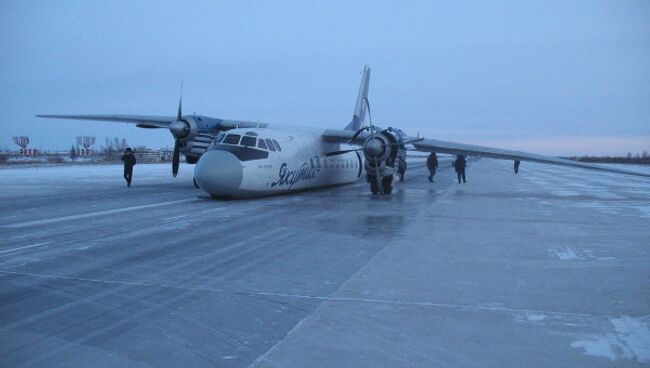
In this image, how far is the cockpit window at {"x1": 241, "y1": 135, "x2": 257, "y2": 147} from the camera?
16953 millimetres

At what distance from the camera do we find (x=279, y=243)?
9242mm

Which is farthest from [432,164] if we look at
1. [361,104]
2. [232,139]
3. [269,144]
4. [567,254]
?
[567,254]

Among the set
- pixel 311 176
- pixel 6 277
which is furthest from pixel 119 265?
pixel 311 176

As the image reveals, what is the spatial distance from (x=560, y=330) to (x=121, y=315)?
420cm

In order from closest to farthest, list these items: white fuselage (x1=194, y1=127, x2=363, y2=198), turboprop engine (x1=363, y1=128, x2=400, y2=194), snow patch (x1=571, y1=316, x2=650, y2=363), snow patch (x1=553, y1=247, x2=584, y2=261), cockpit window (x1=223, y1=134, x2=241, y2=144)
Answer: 1. snow patch (x1=571, y1=316, x2=650, y2=363)
2. snow patch (x1=553, y1=247, x2=584, y2=261)
3. white fuselage (x1=194, y1=127, x2=363, y2=198)
4. cockpit window (x1=223, y1=134, x2=241, y2=144)
5. turboprop engine (x1=363, y1=128, x2=400, y2=194)

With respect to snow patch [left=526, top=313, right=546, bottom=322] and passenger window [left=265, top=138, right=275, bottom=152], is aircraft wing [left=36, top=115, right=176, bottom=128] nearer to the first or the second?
passenger window [left=265, top=138, right=275, bottom=152]

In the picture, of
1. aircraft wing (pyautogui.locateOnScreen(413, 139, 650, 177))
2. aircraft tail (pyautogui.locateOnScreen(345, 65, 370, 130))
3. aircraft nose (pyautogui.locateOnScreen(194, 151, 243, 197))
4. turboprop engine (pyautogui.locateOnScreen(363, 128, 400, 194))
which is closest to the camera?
aircraft nose (pyautogui.locateOnScreen(194, 151, 243, 197))

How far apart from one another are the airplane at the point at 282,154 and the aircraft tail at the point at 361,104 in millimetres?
2859

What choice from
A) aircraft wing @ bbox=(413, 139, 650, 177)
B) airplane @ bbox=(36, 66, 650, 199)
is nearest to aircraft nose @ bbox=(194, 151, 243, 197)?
airplane @ bbox=(36, 66, 650, 199)

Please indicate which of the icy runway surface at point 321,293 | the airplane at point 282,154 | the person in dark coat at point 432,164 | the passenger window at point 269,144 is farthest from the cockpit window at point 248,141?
the person in dark coat at point 432,164

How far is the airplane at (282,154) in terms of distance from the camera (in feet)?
53.1

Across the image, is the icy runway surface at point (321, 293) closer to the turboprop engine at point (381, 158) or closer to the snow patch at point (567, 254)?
the snow patch at point (567, 254)

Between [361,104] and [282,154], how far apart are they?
11.8m

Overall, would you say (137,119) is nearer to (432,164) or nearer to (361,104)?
(361,104)
